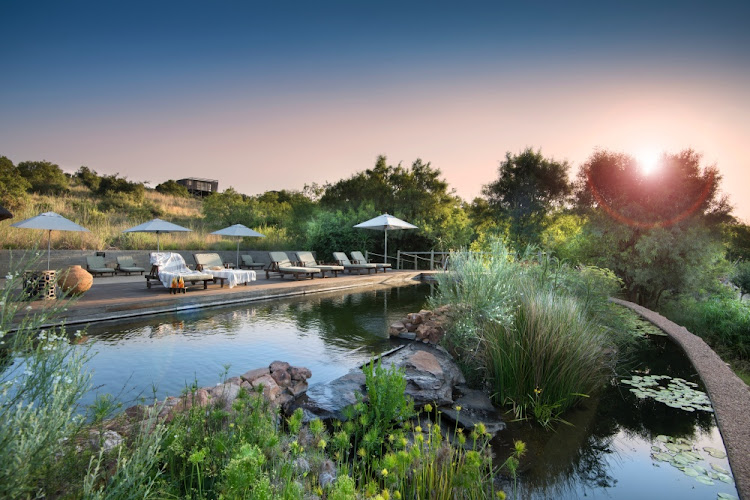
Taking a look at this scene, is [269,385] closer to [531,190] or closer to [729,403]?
[729,403]

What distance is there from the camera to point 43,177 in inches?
1042

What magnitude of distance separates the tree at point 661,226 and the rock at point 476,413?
8296 mm

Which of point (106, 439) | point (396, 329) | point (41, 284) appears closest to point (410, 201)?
point (396, 329)

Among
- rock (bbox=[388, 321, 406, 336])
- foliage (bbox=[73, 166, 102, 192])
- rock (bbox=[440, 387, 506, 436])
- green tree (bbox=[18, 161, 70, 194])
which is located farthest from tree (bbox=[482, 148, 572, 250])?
foliage (bbox=[73, 166, 102, 192])

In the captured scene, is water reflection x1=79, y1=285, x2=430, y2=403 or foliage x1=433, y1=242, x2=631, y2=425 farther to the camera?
water reflection x1=79, y1=285, x2=430, y2=403

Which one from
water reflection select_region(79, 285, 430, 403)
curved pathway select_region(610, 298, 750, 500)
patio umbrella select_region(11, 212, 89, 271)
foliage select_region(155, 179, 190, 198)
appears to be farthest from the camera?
foliage select_region(155, 179, 190, 198)

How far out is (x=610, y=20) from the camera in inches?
336

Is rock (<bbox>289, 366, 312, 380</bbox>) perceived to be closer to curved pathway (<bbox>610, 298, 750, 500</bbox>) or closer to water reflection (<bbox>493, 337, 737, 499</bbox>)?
water reflection (<bbox>493, 337, 737, 499</bbox>)

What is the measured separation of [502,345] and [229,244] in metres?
14.5

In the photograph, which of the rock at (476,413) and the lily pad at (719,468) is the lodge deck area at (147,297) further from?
the lily pad at (719,468)

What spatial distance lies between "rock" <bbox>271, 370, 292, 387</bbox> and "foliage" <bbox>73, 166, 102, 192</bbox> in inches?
1302

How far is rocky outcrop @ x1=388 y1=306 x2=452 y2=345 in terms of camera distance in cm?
575

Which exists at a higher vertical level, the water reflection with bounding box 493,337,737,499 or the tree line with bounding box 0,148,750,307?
the tree line with bounding box 0,148,750,307

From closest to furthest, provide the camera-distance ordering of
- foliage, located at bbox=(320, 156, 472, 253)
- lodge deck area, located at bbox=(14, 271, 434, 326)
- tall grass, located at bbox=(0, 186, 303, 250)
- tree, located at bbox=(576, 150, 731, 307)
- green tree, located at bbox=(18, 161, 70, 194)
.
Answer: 1. lodge deck area, located at bbox=(14, 271, 434, 326)
2. tree, located at bbox=(576, 150, 731, 307)
3. tall grass, located at bbox=(0, 186, 303, 250)
4. foliage, located at bbox=(320, 156, 472, 253)
5. green tree, located at bbox=(18, 161, 70, 194)
